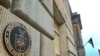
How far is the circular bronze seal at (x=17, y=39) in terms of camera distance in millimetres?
1668

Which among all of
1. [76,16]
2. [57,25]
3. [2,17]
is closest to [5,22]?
[2,17]

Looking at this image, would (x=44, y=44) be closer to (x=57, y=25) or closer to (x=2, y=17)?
(x=2, y=17)

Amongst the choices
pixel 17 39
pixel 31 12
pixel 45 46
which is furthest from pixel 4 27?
pixel 45 46

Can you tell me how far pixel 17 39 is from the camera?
1793 mm

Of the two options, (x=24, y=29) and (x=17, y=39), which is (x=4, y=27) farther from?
(x=24, y=29)

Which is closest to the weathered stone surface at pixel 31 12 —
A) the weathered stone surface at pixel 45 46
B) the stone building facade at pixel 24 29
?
the stone building facade at pixel 24 29

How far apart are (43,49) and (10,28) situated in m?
0.98

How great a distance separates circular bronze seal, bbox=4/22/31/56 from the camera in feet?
5.47

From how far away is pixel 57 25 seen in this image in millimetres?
5207

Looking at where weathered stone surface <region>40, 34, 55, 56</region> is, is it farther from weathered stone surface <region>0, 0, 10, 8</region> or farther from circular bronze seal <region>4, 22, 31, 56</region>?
weathered stone surface <region>0, 0, 10, 8</region>

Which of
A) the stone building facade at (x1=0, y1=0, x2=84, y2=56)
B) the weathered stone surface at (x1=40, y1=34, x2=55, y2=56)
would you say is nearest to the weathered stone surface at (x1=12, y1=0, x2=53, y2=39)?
the stone building facade at (x1=0, y1=0, x2=84, y2=56)

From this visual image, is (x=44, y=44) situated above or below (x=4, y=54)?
above

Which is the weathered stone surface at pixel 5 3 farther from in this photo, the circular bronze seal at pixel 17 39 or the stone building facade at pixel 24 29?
the circular bronze seal at pixel 17 39

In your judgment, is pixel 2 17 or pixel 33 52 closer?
pixel 2 17
